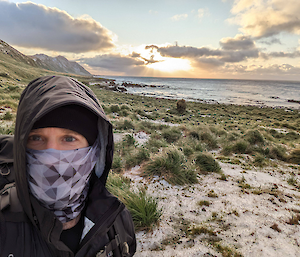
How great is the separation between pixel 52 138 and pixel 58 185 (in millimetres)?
421

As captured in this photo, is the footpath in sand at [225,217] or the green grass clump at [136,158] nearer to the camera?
the footpath in sand at [225,217]

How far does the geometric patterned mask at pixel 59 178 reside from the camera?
1.29 meters

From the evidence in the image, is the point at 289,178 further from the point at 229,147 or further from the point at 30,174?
the point at 30,174

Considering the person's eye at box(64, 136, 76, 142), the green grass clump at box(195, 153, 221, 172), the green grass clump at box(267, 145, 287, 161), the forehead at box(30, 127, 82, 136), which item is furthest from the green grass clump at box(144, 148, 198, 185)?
the green grass clump at box(267, 145, 287, 161)

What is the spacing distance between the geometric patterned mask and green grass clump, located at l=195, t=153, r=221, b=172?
4188mm

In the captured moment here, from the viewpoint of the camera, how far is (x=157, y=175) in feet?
14.2

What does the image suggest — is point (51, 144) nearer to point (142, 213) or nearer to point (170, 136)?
point (142, 213)

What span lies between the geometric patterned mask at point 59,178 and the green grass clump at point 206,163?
4.19 m

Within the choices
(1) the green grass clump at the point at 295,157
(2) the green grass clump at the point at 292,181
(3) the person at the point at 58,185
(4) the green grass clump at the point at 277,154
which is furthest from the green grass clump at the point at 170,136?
(3) the person at the point at 58,185

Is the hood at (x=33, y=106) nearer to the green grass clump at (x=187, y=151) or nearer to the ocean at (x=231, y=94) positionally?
the green grass clump at (x=187, y=151)

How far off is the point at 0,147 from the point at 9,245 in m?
1.45

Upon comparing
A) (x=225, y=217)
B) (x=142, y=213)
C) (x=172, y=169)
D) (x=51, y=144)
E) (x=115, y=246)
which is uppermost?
(x=51, y=144)

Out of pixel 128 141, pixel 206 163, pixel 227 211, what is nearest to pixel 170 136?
pixel 128 141

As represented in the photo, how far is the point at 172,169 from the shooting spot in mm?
4316
